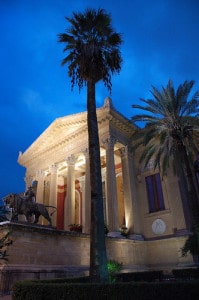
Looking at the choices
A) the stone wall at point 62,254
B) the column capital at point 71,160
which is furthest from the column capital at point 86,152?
the stone wall at point 62,254

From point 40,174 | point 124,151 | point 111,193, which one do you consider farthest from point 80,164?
point 111,193

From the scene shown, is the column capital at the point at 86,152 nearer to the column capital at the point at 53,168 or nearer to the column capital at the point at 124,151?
the column capital at the point at 124,151

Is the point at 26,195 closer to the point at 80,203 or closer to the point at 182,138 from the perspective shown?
the point at 182,138

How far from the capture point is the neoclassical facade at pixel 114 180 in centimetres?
2141

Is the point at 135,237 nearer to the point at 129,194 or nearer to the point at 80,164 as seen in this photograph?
the point at 129,194

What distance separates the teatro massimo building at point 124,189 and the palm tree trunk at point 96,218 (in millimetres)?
9254

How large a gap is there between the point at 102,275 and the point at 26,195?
843 cm

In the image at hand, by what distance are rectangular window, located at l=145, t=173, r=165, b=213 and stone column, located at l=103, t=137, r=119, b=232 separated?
4070 mm

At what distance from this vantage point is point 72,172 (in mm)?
25844

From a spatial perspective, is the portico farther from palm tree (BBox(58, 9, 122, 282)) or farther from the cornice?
palm tree (BBox(58, 9, 122, 282))

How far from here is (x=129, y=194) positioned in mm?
22953

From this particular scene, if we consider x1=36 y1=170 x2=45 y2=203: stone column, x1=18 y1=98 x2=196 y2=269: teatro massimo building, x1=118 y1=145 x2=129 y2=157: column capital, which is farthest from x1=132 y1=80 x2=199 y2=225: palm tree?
x1=36 y1=170 x2=45 y2=203: stone column

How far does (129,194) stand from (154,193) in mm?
2353

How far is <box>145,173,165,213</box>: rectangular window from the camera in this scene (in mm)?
22922
